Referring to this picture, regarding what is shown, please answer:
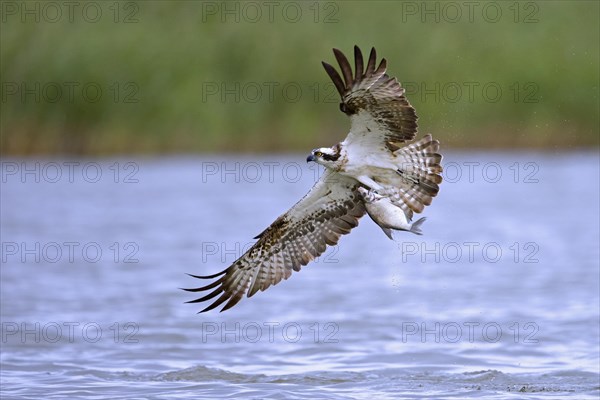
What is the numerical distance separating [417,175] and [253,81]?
74.6 ft

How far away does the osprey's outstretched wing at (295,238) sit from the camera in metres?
9.66

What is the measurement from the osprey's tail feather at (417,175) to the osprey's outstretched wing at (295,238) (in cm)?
48

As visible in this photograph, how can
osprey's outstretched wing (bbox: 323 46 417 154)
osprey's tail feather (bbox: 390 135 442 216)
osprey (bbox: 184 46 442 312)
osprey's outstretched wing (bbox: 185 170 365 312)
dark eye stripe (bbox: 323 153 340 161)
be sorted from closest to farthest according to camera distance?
osprey's outstretched wing (bbox: 323 46 417 154) < osprey (bbox: 184 46 442 312) < dark eye stripe (bbox: 323 153 340 161) < osprey's tail feather (bbox: 390 135 442 216) < osprey's outstretched wing (bbox: 185 170 365 312)

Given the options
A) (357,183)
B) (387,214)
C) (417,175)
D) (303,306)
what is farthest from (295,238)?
(303,306)

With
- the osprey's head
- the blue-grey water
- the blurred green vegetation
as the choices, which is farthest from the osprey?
the blurred green vegetation

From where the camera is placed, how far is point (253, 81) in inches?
1244

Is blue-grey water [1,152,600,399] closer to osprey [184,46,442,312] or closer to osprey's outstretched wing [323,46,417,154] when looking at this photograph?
osprey [184,46,442,312]

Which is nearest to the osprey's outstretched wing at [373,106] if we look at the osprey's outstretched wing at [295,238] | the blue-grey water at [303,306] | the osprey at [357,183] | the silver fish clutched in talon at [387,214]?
the osprey at [357,183]

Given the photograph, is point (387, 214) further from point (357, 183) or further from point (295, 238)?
point (295, 238)

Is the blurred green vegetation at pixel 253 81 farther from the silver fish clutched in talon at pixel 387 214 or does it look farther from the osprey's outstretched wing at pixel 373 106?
the osprey's outstretched wing at pixel 373 106

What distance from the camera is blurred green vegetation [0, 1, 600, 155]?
29.2 meters

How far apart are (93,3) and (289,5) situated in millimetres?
6321

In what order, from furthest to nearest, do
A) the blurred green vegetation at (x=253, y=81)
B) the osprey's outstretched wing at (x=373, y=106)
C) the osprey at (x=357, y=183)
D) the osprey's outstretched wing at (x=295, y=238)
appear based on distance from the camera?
1. the blurred green vegetation at (x=253, y=81)
2. the osprey's outstretched wing at (x=295, y=238)
3. the osprey at (x=357, y=183)
4. the osprey's outstretched wing at (x=373, y=106)

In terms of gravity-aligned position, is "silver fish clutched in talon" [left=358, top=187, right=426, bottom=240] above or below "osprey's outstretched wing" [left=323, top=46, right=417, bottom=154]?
below
